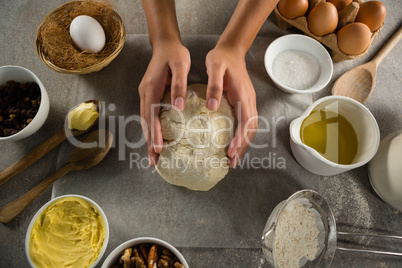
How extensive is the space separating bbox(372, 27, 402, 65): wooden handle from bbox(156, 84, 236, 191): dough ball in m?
0.66

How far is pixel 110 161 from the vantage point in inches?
41.3

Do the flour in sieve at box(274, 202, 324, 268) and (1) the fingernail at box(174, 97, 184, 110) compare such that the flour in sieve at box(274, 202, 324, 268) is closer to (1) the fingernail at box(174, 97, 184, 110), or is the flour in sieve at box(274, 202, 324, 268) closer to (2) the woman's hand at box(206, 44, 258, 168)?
(2) the woman's hand at box(206, 44, 258, 168)

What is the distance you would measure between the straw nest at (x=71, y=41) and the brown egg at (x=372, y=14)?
2.90 feet

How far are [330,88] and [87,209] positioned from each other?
98 cm

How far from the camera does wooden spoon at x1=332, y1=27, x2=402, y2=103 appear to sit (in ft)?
3.68

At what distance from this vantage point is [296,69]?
110cm

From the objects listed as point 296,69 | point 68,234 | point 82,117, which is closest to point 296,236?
point 296,69

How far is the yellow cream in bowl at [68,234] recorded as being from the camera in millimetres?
852

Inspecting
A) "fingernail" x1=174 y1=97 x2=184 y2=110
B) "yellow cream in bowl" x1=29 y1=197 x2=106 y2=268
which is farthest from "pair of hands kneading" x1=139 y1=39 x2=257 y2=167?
"yellow cream in bowl" x1=29 y1=197 x2=106 y2=268

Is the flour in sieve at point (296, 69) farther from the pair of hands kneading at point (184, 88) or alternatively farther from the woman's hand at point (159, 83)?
the woman's hand at point (159, 83)

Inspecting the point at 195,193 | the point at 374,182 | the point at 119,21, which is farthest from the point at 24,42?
the point at 374,182

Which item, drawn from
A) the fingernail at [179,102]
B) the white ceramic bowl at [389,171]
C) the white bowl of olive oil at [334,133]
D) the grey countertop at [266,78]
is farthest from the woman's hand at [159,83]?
the white ceramic bowl at [389,171]

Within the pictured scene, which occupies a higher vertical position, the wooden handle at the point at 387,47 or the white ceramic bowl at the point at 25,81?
the wooden handle at the point at 387,47

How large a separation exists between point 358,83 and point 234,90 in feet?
1.79
